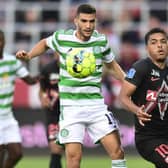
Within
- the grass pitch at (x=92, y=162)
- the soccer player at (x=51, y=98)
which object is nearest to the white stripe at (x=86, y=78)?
the soccer player at (x=51, y=98)

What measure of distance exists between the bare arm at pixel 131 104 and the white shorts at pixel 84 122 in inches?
26.8

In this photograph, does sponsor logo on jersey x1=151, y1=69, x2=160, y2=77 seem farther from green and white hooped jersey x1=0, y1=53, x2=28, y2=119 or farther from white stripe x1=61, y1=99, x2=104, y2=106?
green and white hooped jersey x1=0, y1=53, x2=28, y2=119

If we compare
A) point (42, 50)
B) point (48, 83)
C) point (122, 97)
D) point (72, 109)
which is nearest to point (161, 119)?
point (122, 97)

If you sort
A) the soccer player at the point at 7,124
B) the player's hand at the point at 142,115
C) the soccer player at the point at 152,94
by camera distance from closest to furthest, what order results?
1. the player's hand at the point at 142,115
2. the soccer player at the point at 152,94
3. the soccer player at the point at 7,124

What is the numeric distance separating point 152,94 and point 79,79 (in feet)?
3.55

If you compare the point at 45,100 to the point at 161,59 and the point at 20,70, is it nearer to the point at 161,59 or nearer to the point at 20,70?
the point at 20,70

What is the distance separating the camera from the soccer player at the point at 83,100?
1030 cm

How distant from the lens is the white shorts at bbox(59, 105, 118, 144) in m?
10.4

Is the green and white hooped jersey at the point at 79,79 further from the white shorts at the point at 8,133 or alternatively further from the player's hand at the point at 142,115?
the white shorts at the point at 8,133

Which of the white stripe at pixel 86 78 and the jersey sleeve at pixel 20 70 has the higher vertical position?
the white stripe at pixel 86 78

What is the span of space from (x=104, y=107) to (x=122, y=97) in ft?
2.83

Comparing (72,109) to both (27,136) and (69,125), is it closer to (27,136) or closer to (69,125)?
(69,125)

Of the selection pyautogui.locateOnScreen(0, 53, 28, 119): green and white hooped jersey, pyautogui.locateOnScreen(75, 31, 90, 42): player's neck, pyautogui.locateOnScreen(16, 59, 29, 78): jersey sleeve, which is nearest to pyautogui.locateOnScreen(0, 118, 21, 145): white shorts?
pyautogui.locateOnScreen(0, 53, 28, 119): green and white hooped jersey

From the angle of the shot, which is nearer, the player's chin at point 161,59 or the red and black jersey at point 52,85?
the player's chin at point 161,59
